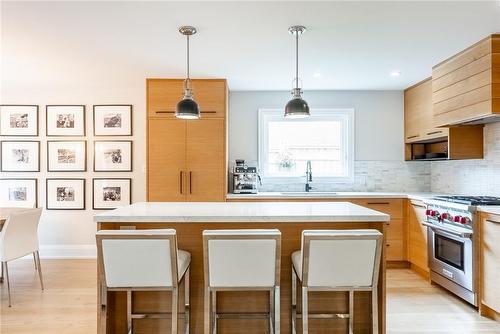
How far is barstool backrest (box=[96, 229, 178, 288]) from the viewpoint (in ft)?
6.34

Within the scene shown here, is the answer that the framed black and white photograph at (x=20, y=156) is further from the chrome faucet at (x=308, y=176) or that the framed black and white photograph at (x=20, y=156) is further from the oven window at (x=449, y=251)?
the oven window at (x=449, y=251)

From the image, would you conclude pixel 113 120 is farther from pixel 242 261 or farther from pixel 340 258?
pixel 340 258

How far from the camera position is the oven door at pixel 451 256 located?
9.95ft

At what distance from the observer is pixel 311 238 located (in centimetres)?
192

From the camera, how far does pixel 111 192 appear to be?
486cm

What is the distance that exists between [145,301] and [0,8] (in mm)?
2388

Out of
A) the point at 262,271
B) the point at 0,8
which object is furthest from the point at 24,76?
the point at 262,271

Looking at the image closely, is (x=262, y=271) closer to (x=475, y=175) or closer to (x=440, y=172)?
(x=475, y=175)

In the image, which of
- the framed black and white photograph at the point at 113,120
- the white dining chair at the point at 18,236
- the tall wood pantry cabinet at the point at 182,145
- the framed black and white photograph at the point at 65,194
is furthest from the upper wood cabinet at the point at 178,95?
the white dining chair at the point at 18,236

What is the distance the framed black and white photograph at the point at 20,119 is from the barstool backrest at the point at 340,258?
15.3 feet

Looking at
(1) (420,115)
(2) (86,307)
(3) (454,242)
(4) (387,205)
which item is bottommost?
(2) (86,307)

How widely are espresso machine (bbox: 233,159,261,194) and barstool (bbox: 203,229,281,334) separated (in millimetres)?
2493

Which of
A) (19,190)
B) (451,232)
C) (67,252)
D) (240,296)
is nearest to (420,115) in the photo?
(451,232)

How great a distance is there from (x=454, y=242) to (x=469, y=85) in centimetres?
150
